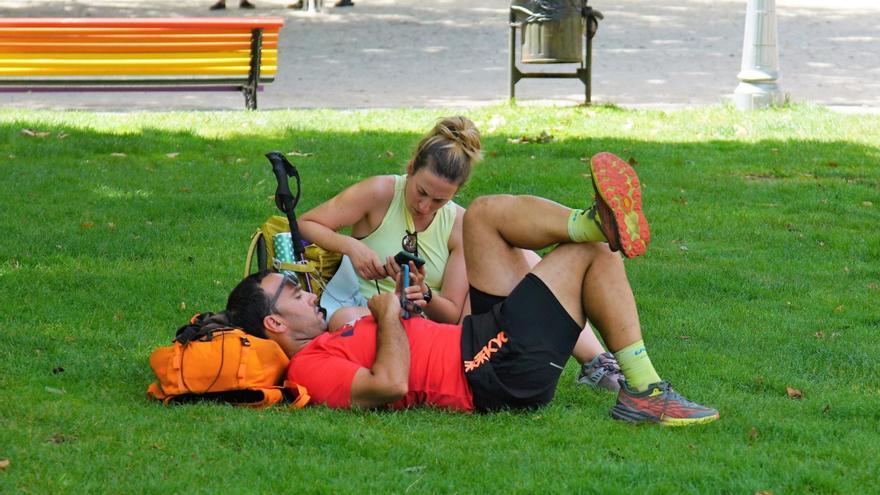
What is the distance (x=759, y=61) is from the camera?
1136cm

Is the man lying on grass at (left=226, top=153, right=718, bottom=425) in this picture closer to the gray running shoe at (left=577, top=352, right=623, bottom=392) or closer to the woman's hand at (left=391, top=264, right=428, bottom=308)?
the woman's hand at (left=391, top=264, right=428, bottom=308)

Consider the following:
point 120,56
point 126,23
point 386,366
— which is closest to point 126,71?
point 120,56

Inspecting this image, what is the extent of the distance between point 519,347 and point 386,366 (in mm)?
441

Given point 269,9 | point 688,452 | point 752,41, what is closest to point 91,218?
point 688,452

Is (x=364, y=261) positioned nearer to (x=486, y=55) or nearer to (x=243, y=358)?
(x=243, y=358)

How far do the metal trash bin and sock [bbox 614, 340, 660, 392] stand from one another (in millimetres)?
7458

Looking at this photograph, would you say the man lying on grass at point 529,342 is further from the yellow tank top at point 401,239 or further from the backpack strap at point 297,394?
the yellow tank top at point 401,239

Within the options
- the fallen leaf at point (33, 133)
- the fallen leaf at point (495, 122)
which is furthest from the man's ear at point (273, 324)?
the fallen leaf at point (495, 122)

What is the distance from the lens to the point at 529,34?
1178 cm

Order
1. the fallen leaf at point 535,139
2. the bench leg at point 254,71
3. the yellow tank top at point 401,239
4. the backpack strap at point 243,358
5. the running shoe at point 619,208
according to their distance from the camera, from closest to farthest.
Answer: the running shoe at point 619,208 < the backpack strap at point 243,358 < the yellow tank top at point 401,239 < the fallen leaf at point 535,139 < the bench leg at point 254,71

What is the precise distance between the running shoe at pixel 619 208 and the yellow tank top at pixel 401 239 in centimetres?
Answer: 115

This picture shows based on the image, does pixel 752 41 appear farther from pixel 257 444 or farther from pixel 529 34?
pixel 257 444

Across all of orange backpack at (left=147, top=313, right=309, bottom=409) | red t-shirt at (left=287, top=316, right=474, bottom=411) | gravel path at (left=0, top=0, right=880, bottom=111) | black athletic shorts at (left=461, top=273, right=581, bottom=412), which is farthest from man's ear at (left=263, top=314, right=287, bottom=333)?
gravel path at (left=0, top=0, right=880, bottom=111)

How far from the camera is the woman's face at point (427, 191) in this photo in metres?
4.92
